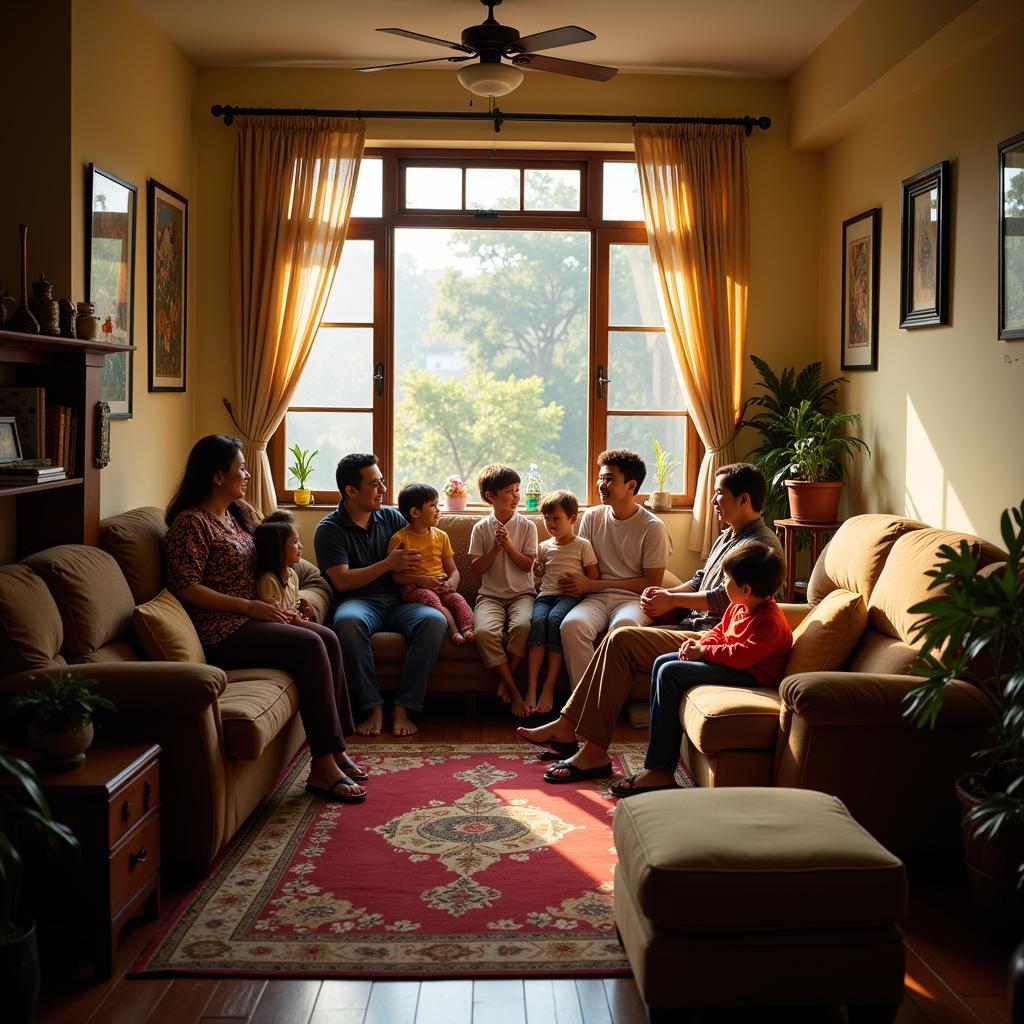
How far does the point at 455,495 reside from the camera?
6051 mm

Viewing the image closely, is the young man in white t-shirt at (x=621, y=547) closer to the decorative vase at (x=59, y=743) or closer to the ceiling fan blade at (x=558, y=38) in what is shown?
the ceiling fan blade at (x=558, y=38)

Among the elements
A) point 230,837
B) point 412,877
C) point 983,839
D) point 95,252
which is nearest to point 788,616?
point 983,839

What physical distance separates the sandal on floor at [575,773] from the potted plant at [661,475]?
2128 millimetres

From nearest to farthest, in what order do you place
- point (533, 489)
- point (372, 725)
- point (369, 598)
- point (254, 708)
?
point (254, 708)
point (372, 725)
point (369, 598)
point (533, 489)

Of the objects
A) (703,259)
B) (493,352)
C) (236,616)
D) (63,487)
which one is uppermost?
(703,259)

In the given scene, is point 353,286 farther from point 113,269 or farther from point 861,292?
point 861,292

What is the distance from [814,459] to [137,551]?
309cm

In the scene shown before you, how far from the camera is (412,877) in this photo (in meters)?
3.38

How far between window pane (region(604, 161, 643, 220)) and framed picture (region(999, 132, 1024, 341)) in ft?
8.11

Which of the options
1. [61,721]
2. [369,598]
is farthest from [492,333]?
[61,721]

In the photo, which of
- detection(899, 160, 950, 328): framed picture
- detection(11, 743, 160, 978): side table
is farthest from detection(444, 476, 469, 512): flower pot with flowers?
detection(11, 743, 160, 978): side table

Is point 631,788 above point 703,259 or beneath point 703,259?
beneath

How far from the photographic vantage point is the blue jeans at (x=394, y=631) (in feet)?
15.9

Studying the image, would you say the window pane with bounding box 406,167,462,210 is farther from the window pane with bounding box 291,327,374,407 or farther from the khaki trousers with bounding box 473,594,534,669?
the khaki trousers with bounding box 473,594,534,669
